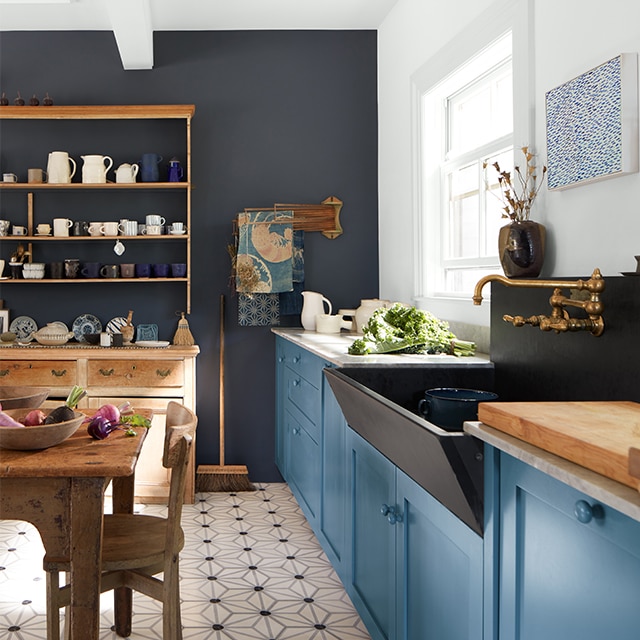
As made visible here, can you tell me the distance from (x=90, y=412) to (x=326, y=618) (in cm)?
128

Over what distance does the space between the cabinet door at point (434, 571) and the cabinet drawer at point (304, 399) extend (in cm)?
143

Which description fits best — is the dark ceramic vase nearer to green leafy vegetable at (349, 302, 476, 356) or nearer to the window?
green leafy vegetable at (349, 302, 476, 356)

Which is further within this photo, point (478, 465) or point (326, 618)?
point (326, 618)

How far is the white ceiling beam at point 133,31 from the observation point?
155 inches

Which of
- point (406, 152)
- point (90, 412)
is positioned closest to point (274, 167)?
point (406, 152)

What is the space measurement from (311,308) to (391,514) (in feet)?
8.36

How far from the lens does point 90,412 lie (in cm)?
294

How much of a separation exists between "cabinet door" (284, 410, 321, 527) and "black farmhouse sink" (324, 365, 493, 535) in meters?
1.09

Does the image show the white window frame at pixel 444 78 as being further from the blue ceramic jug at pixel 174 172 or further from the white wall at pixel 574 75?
the blue ceramic jug at pixel 174 172

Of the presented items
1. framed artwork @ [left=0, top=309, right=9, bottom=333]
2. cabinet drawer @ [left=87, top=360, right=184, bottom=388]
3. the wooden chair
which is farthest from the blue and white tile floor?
framed artwork @ [left=0, top=309, right=9, bottom=333]

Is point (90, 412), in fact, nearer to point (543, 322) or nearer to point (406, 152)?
point (543, 322)

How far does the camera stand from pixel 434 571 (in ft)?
5.67

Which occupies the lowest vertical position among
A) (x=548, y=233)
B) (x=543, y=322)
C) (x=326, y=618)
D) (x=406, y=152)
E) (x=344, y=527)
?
(x=326, y=618)

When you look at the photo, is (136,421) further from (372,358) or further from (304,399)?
(304,399)
